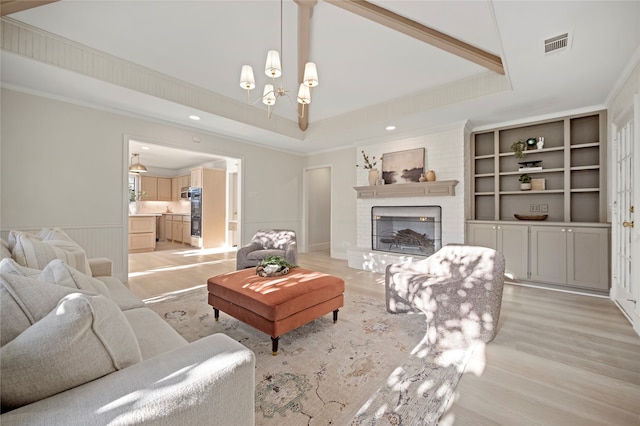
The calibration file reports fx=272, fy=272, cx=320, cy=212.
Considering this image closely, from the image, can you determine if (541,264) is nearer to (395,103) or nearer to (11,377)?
(395,103)

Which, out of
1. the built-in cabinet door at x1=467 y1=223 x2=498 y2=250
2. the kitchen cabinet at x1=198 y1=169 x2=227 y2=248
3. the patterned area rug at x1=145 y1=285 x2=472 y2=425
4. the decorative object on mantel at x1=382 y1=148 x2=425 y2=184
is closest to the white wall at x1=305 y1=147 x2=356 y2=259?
the decorative object on mantel at x1=382 y1=148 x2=425 y2=184

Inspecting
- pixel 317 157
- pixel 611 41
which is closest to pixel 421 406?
pixel 611 41

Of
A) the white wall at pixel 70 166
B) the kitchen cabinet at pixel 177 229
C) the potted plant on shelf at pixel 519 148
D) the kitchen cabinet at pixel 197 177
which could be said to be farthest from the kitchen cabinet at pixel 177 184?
the potted plant on shelf at pixel 519 148

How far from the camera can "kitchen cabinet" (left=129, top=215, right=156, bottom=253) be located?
724 cm

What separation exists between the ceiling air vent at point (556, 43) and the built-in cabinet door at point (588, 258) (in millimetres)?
2487

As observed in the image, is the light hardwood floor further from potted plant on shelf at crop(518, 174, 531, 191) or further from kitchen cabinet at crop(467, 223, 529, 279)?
potted plant on shelf at crop(518, 174, 531, 191)

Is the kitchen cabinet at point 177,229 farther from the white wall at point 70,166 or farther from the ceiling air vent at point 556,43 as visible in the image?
the ceiling air vent at point 556,43

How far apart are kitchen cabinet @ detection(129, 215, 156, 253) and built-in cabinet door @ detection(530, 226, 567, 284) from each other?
860 centimetres

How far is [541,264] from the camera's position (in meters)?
4.02

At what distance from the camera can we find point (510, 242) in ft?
14.0

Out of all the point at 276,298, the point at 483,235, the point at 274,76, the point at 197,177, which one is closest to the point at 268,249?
the point at 276,298

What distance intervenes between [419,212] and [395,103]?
204cm

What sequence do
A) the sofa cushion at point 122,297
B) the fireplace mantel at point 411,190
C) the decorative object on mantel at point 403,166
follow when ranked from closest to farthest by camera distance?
the sofa cushion at point 122,297 < the fireplace mantel at point 411,190 < the decorative object on mantel at point 403,166

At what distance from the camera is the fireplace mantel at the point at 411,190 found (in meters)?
4.70
